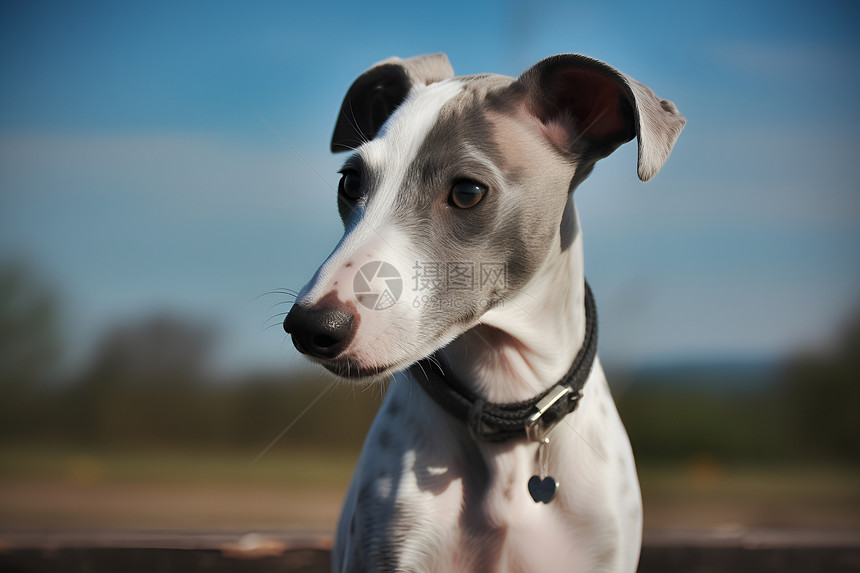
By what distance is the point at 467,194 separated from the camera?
61.5 inches

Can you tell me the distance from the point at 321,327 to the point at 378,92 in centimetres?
106

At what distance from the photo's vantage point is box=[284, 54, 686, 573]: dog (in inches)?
61.3

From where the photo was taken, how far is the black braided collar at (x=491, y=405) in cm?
164

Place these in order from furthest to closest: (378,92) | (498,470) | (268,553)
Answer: (268,553) → (378,92) → (498,470)

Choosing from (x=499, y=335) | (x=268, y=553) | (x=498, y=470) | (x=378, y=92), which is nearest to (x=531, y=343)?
(x=499, y=335)

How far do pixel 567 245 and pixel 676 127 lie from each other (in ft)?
1.21

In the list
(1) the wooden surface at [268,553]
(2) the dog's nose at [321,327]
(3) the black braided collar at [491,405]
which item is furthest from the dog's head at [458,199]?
(1) the wooden surface at [268,553]

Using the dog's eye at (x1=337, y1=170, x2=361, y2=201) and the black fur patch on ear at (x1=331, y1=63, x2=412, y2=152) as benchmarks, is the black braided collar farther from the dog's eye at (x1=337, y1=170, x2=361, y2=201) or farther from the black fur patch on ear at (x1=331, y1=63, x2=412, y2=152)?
the black fur patch on ear at (x1=331, y1=63, x2=412, y2=152)

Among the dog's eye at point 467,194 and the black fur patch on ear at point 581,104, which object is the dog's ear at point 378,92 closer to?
the black fur patch on ear at point 581,104

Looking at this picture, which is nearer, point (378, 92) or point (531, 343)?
point (531, 343)

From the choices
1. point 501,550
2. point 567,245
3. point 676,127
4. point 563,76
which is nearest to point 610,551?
point 501,550

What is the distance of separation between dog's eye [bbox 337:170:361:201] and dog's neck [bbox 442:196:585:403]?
1.42 feet

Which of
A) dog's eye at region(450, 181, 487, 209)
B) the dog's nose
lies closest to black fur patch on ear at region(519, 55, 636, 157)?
dog's eye at region(450, 181, 487, 209)

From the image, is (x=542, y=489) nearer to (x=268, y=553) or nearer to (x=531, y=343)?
(x=531, y=343)
